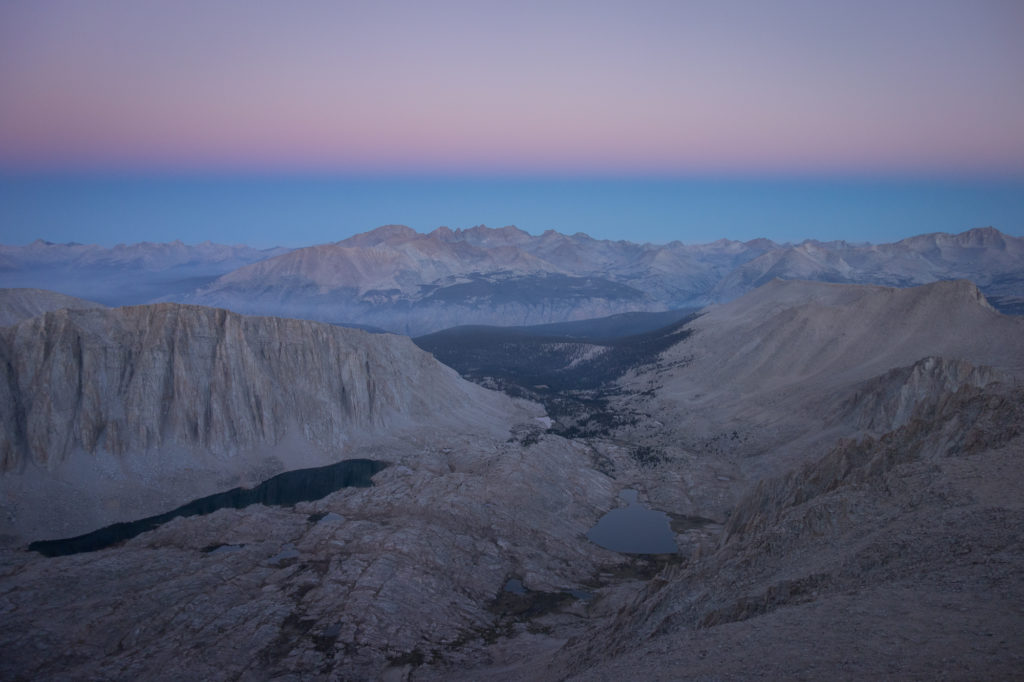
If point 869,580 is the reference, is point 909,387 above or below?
above

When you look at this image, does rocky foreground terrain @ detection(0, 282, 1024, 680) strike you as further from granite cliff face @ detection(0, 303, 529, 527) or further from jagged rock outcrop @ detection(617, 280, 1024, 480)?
jagged rock outcrop @ detection(617, 280, 1024, 480)

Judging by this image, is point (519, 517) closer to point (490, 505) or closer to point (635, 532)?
point (490, 505)

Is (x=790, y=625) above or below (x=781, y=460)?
above

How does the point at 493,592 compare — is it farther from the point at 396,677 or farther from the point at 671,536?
the point at 671,536

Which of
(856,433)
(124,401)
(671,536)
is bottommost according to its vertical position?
(671,536)

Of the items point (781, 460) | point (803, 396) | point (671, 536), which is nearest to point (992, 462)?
point (671, 536)

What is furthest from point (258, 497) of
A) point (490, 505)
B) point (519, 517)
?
point (519, 517)

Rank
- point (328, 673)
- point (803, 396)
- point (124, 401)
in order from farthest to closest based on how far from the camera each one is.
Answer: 1. point (803, 396)
2. point (124, 401)
3. point (328, 673)
